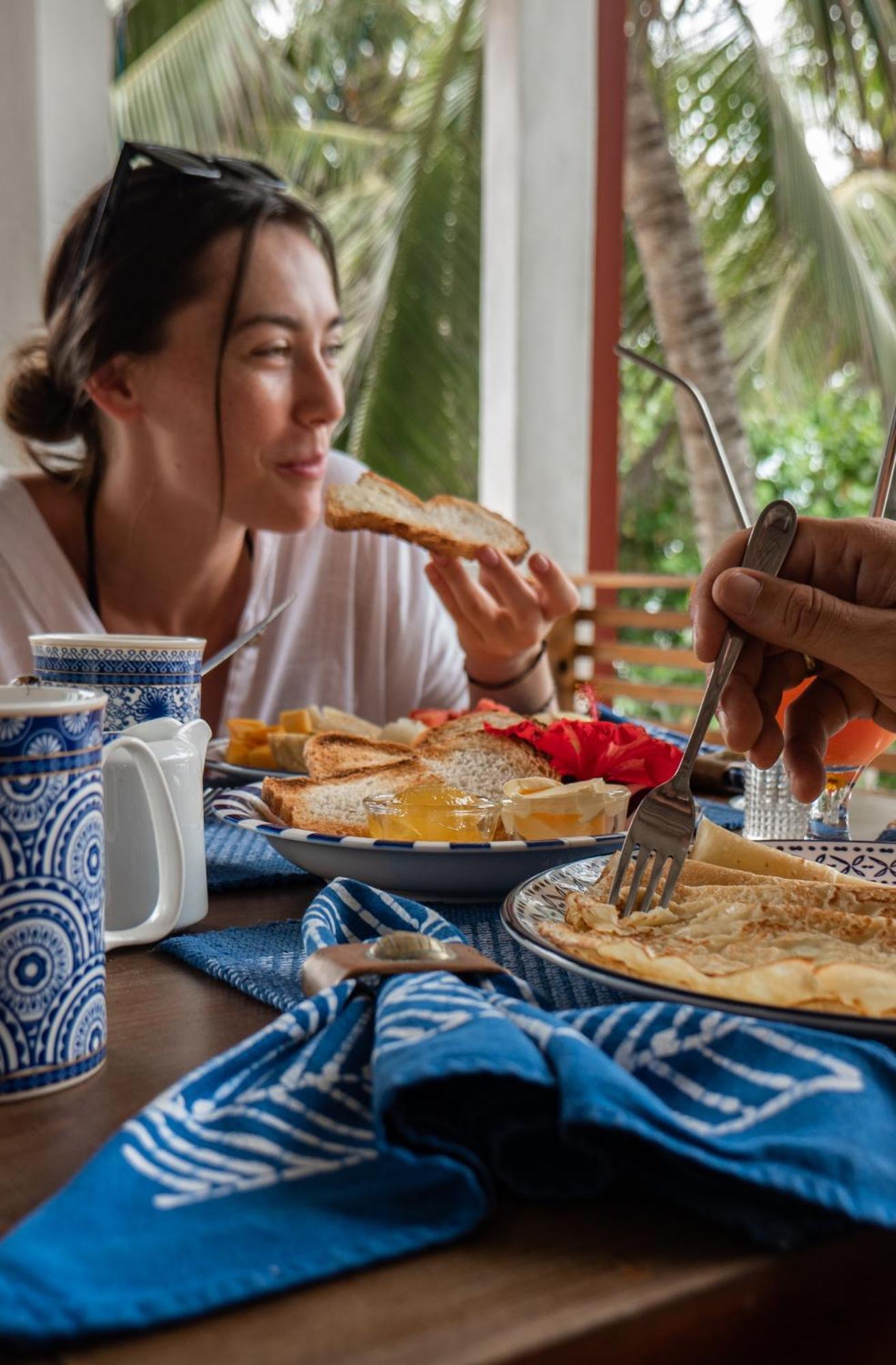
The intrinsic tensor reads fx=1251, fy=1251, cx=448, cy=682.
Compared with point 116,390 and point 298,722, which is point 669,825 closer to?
point 298,722

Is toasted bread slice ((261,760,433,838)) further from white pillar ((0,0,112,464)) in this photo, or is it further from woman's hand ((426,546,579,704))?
white pillar ((0,0,112,464))

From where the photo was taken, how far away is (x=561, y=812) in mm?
1041

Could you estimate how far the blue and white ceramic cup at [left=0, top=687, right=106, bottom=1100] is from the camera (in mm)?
615

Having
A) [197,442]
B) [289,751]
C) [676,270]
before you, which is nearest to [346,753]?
[289,751]

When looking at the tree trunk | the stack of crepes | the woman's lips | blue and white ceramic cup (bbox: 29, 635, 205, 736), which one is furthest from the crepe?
the tree trunk

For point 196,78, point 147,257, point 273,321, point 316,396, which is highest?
point 196,78

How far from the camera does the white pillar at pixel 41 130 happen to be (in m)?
2.92

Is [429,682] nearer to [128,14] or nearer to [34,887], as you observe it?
[34,887]

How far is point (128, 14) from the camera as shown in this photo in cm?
821

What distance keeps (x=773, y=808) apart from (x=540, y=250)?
3284 mm

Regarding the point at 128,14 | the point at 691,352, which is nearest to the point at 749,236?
the point at 691,352

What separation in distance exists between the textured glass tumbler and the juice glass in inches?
1.1

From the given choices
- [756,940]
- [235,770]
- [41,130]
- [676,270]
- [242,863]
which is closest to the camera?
[756,940]

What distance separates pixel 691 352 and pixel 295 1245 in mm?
7238
